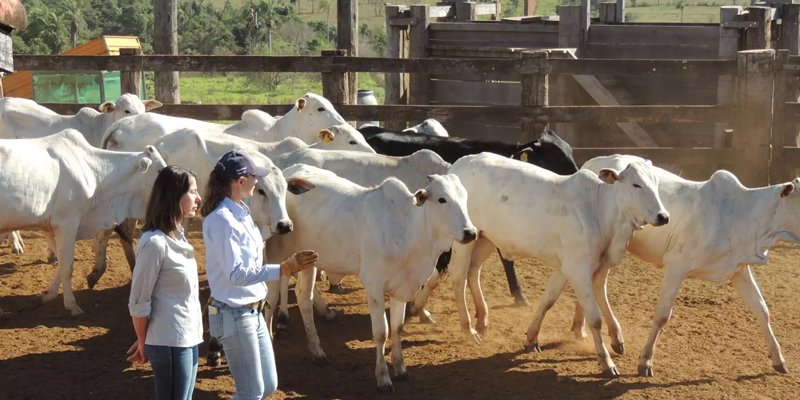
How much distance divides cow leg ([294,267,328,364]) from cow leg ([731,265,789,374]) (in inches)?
129

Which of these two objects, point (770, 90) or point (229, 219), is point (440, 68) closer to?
point (770, 90)

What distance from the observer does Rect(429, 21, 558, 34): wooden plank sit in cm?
1842

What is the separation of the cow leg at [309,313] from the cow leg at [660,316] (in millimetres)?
2375

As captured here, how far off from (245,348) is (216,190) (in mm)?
820

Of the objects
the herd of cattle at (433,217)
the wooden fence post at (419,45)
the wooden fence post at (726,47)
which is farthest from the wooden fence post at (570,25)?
the herd of cattle at (433,217)

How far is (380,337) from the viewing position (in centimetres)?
810

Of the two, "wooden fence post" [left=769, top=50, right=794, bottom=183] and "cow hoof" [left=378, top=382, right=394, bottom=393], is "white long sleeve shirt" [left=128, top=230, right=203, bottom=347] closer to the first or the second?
"cow hoof" [left=378, top=382, right=394, bottom=393]

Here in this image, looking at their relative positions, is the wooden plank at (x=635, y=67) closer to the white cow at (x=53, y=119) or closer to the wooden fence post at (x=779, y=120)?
the wooden fence post at (x=779, y=120)

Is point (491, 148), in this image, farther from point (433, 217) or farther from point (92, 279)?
point (92, 279)

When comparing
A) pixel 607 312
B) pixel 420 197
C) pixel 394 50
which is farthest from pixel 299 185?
pixel 394 50

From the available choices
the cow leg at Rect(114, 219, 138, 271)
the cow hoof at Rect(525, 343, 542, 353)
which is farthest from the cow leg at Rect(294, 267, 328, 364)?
the cow leg at Rect(114, 219, 138, 271)

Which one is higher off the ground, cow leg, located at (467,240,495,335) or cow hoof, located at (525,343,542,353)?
cow leg, located at (467,240,495,335)

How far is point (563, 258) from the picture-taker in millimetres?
8867

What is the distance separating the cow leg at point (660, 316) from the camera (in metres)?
8.55
